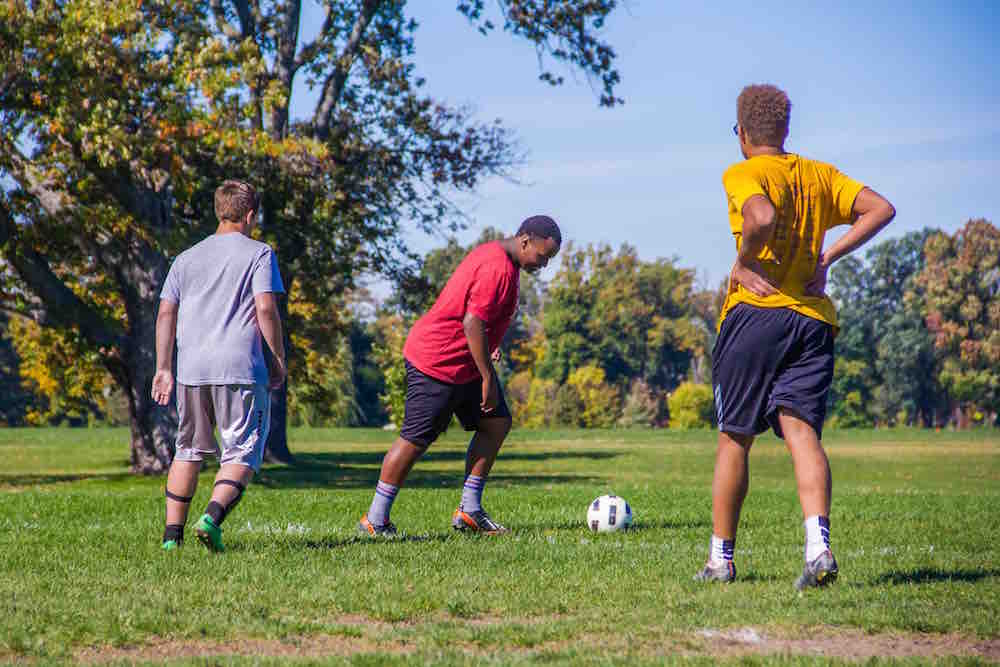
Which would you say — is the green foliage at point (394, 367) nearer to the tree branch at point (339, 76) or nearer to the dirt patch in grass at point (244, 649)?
the tree branch at point (339, 76)

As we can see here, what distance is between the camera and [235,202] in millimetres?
6805

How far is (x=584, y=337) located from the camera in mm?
84250

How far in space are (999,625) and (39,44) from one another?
15245mm

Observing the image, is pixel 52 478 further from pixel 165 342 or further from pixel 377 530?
pixel 165 342

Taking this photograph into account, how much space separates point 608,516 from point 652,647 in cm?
402

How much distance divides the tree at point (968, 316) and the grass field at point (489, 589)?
7005cm

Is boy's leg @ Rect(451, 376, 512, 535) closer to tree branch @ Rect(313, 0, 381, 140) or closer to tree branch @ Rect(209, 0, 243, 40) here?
tree branch @ Rect(209, 0, 243, 40)

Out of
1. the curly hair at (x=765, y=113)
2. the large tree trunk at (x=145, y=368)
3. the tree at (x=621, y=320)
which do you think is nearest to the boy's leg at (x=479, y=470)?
the curly hair at (x=765, y=113)

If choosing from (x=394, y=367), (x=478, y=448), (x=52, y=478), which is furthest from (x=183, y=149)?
(x=394, y=367)

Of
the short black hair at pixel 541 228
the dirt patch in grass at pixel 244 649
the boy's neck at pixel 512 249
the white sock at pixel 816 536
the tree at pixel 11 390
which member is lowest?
the tree at pixel 11 390

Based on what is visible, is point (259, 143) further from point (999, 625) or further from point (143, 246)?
point (999, 625)

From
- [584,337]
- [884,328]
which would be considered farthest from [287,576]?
[884,328]

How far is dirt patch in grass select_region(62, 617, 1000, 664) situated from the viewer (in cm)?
409

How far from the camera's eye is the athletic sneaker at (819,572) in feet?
17.4
